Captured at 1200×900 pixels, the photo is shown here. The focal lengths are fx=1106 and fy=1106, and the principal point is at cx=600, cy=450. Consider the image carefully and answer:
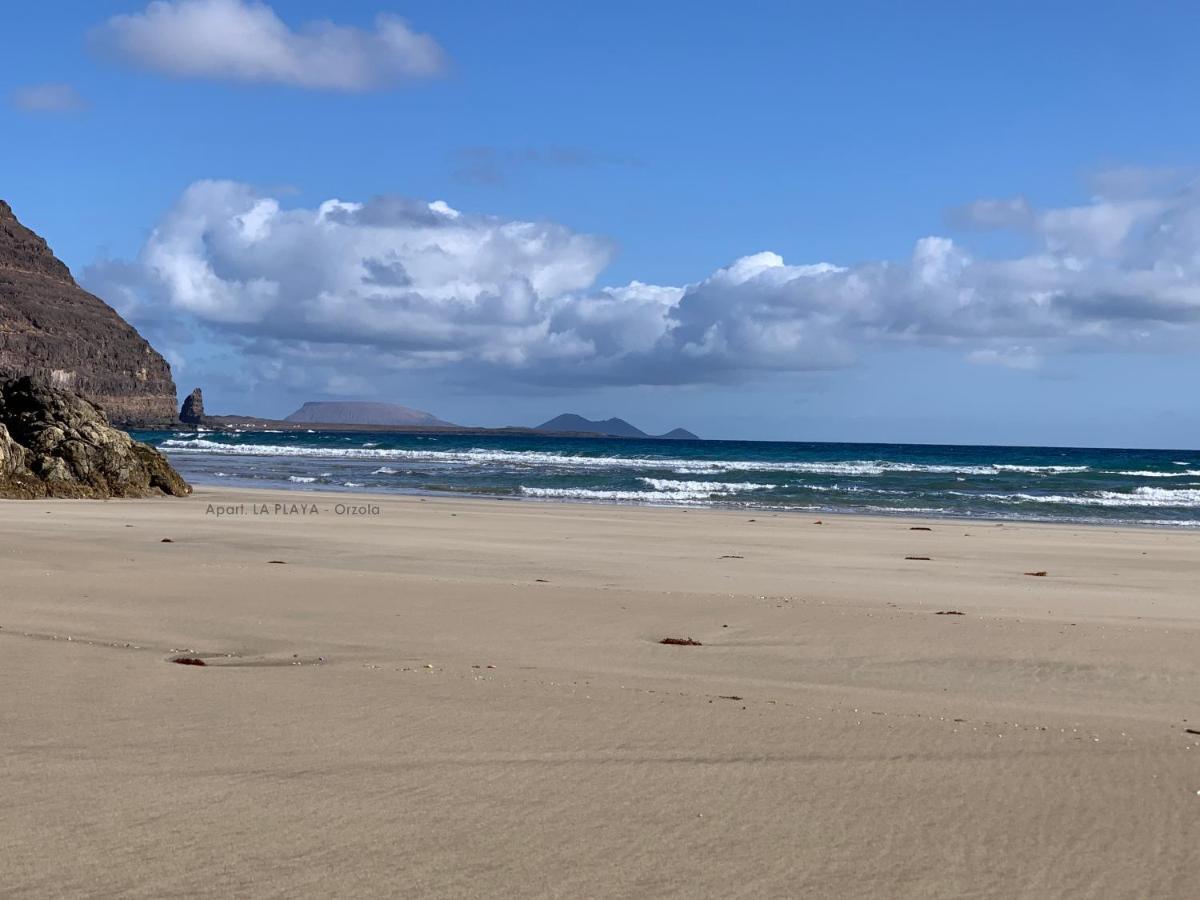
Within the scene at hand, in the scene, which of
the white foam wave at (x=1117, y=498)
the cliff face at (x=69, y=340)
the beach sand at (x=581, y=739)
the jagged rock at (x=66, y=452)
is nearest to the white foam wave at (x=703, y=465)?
the white foam wave at (x=1117, y=498)

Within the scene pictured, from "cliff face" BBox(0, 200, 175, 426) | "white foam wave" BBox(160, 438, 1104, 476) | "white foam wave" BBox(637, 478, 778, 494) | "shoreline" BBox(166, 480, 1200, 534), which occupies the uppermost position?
"cliff face" BBox(0, 200, 175, 426)

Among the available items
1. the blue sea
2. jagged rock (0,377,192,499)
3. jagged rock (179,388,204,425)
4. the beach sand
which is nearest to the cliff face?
jagged rock (179,388,204,425)

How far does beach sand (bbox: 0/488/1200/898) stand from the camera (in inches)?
122

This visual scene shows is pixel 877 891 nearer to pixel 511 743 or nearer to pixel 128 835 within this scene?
pixel 511 743

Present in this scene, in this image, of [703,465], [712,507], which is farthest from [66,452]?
[703,465]

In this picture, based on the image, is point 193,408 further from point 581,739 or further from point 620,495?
point 581,739

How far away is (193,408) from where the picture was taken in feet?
573

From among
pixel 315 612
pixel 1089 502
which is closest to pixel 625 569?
pixel 315 612

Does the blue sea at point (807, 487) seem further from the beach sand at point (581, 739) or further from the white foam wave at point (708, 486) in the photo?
the beach sand at point (581, 739)

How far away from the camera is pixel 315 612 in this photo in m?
7.84

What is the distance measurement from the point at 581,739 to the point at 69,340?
156 m

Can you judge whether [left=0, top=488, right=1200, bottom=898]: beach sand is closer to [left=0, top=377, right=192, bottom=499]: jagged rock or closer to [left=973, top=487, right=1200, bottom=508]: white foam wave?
[left=0, top=377, right=192, bottom=499]: jagged rock

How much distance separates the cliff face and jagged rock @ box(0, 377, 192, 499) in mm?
119723

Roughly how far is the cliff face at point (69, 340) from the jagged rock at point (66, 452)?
119723 millimetres
